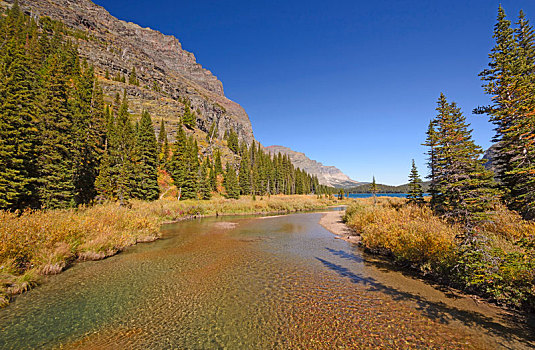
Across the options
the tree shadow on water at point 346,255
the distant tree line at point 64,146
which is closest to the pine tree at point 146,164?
the distant tree line at point 64,146

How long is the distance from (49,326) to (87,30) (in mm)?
182803

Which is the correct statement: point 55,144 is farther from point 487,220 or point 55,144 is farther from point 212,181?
point 212,181

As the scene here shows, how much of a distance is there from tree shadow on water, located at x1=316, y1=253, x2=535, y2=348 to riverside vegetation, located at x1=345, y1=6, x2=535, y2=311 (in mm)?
1195

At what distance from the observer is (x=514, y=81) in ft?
48.1

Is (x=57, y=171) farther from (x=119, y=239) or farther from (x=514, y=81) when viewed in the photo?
(x=514, y=81)

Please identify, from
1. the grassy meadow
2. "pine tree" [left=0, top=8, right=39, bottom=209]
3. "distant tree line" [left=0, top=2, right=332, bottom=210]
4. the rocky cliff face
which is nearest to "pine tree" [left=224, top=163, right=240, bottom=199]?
"distant tree line" [left=0, top=2, right=332, bottom=210]

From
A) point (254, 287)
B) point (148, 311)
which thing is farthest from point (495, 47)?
point (148, 311)

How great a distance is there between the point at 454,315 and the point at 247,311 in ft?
22.3

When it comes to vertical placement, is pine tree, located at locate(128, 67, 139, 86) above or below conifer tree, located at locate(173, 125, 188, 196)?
above

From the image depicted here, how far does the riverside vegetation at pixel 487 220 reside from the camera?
7188 mm

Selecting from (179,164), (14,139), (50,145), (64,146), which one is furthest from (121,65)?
(14,139)

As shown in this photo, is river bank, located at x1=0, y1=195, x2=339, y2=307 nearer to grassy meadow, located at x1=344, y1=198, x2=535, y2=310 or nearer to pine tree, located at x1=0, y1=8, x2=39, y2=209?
pine tree, located at x1=0, y1=8, x2=39, y2=209

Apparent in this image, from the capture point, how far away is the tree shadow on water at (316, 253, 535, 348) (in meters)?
5.91

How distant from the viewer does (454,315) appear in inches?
278
